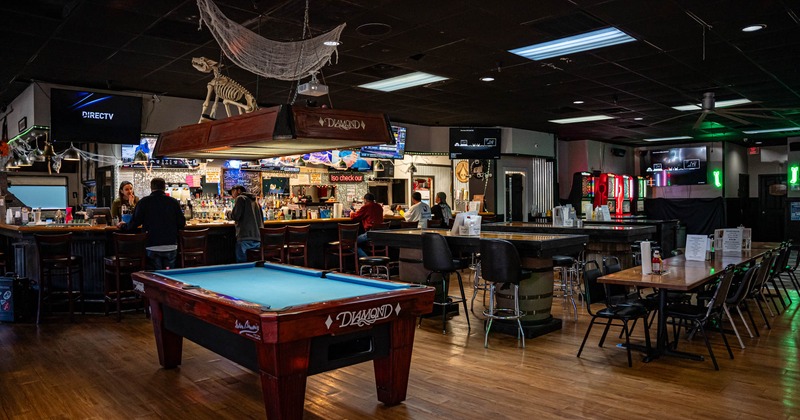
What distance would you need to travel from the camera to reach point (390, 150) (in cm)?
1189

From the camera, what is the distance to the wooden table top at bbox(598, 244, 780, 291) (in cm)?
462

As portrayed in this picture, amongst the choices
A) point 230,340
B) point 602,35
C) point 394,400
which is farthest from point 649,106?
point 230,340

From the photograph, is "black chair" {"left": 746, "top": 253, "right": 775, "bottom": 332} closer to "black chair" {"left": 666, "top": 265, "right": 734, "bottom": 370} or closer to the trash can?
"black chair" {"left": 666, "top": 265, "right": 734, "bottom": 370}

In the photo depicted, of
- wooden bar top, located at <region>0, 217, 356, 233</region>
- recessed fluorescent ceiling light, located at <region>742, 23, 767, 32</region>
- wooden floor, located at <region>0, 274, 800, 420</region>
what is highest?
recessed fluorescent ceiling light, located at <region>742, 23, 767, 32</region>

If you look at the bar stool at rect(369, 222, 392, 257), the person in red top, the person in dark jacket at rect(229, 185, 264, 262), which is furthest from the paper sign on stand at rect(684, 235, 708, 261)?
the person in dark jacket at rect(229, 185, 264, 262)

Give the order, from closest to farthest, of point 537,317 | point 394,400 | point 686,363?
point 394,400
point 686,363
point 537,317

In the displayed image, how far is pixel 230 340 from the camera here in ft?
12.2

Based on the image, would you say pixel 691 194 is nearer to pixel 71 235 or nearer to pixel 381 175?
pixel 381 175

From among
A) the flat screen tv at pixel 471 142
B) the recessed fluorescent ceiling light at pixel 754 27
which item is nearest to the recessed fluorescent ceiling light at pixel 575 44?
the recessed fluorescent ceiling light at pixel 754 27

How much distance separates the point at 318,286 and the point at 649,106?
340 inches

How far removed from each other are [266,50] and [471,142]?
326 inches

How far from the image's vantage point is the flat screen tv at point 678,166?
16.3 metres

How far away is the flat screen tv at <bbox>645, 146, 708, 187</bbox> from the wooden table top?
35.6 feet

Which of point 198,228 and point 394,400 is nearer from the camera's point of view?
point 394,400
